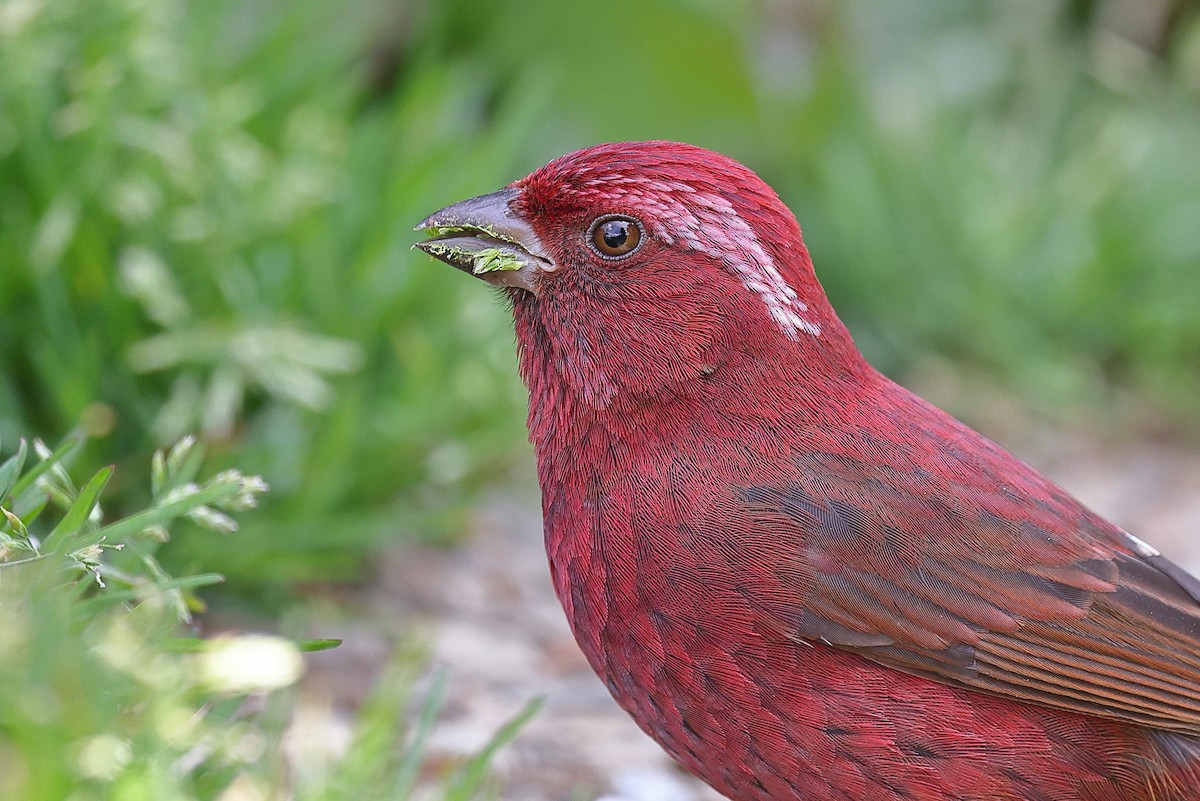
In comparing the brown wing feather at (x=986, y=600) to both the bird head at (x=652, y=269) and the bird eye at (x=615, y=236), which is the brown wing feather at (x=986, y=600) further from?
the bird eye at (x=615, y=236)

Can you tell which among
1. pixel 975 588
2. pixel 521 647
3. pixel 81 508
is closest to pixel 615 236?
pixel 975 588

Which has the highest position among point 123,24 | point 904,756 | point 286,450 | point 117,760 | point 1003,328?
point 1003,328

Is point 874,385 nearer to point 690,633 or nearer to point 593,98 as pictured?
point 690,633

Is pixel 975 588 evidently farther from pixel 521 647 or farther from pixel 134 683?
pixel 521 647

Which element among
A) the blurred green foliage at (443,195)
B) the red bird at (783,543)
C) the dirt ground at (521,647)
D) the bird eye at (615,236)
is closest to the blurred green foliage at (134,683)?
the dirt ground at (521,647)

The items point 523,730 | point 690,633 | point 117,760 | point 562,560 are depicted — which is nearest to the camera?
point 117,760

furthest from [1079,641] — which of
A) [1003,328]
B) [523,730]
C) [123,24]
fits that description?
[1003,328]
